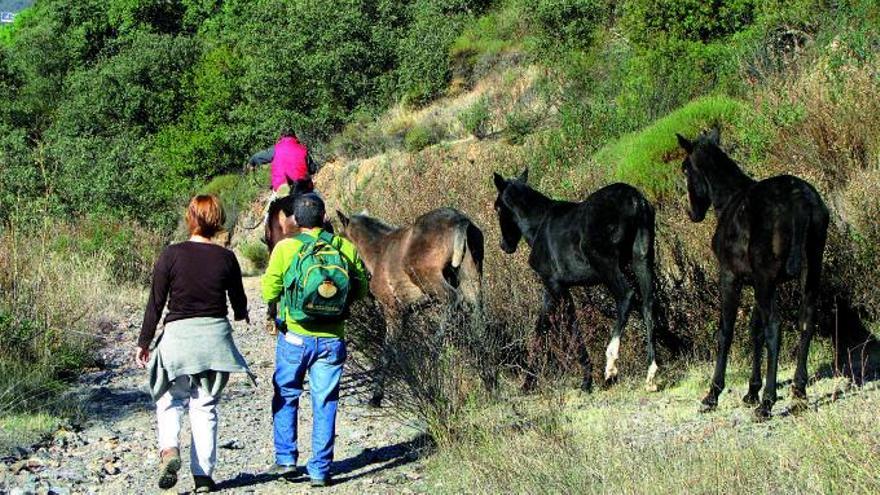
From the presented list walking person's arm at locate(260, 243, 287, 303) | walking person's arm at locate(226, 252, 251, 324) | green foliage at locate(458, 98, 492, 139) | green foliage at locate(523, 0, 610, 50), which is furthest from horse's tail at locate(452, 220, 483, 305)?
green foliage at locate(523, 0, 610, 50)

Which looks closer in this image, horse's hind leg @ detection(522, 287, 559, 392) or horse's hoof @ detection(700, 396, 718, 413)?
horse's hoof @ detection(700, 396, 718, 413)

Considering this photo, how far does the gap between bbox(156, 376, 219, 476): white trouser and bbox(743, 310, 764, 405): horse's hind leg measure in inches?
156

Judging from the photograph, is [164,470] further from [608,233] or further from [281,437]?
[608,233]

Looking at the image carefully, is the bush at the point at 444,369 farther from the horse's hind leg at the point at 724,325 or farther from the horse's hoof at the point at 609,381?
the horse's hind leg at the point at 724,325

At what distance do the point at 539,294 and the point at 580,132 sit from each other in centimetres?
1193

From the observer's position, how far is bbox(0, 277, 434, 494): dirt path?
8484 millimetres

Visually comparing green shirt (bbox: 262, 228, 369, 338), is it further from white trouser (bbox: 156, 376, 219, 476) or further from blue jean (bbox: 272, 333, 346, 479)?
white trouser (bbox: 156, 376, 219, 476)

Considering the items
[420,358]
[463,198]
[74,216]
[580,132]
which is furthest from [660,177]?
[74,216]

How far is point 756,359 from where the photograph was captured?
8578 millimetres

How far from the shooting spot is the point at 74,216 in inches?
1139

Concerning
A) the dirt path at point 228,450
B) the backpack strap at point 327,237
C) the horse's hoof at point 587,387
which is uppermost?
the backpack strap at point 327,237

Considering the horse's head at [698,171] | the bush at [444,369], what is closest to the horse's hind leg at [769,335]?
the horse's head at [698,171]

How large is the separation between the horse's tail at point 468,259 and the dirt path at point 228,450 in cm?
138

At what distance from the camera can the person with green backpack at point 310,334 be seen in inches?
315
